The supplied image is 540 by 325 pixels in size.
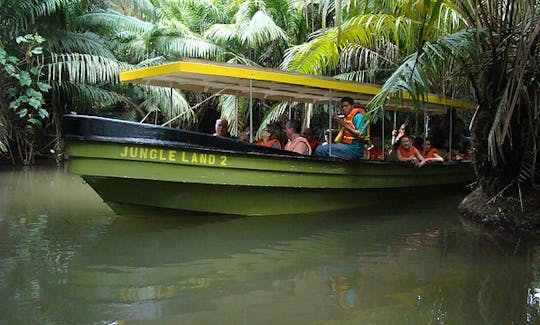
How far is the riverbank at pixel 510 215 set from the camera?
287 inches

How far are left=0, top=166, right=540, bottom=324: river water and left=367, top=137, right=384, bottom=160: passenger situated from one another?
2541mm

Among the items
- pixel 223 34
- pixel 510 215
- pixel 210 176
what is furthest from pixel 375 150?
pixel 223 34

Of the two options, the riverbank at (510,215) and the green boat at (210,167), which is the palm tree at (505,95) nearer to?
the riverbank at (510,215)

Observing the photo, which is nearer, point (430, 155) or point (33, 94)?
point (430, 155)

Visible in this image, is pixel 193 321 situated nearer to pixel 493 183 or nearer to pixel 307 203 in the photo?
pixel 307 203

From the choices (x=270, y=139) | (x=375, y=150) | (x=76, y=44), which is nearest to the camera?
(x=270, y=139)

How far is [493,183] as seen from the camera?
25.7ft

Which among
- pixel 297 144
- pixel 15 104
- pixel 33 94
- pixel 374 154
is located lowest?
pixel 374 154

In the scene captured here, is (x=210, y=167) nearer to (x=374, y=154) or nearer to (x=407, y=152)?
(x=407, y=152)

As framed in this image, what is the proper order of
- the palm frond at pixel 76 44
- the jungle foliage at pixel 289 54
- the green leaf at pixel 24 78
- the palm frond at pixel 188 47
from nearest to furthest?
the jungle foliage at pixel 289 54 < the green leaf at pixel 24 78 < the palm frond at pixel 76 44 < the palm frond at pixel 188 47

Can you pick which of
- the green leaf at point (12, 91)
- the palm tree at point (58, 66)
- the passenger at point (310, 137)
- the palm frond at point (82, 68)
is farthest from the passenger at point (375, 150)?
the green leaf at point (12, 91)

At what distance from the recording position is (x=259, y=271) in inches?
206

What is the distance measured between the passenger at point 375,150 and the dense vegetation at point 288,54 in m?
1.57

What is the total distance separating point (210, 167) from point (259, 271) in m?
2.20
